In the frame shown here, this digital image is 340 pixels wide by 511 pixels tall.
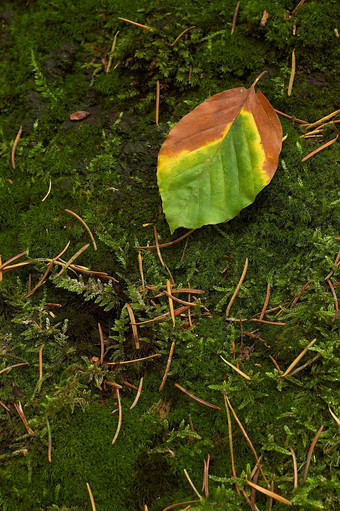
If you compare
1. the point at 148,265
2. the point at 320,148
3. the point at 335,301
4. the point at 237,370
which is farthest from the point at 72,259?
the point at 320,148

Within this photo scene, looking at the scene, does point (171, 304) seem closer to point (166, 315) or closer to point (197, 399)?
point (166, 315)

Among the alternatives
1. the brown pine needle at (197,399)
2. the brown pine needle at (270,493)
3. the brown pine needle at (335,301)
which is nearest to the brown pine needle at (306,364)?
the brown pine needle at (335,301)

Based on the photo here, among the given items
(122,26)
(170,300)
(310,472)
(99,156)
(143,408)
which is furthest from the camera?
(122,26)

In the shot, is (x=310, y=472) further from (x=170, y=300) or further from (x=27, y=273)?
(x=27, y=273)

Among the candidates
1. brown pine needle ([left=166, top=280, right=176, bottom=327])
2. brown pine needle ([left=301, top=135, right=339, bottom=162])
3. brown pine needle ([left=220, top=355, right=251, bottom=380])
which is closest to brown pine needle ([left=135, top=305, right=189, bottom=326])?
brown pine needle ([left=166, top=280, right=176, bottom=327])

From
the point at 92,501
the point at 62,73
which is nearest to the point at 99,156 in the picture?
the point at 62,73
